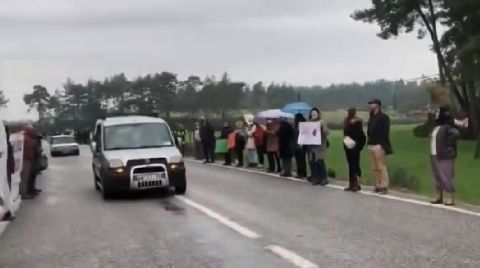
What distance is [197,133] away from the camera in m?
35.1

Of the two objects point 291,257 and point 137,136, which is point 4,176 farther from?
point 137,136

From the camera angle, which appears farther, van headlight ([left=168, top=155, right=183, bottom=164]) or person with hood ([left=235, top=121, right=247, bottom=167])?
person with hood ([left=235, top=121, right=247, bottom=167])

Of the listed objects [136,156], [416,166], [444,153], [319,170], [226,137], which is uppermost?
[444,153]

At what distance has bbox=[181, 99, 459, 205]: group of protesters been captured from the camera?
13914 mm

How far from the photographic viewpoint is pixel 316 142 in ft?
61.3

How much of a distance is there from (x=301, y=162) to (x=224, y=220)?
8742mm

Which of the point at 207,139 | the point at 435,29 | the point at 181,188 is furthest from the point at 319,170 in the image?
the point at 435,29

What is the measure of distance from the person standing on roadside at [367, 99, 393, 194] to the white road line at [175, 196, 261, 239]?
12.5 ft

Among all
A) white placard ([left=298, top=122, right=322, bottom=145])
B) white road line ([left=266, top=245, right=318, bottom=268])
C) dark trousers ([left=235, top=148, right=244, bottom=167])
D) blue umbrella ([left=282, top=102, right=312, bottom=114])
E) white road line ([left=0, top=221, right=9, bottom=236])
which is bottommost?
dark trousers ([left=235, top=148, right=244, bottom=167])

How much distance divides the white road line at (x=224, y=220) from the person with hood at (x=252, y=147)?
1014 cm

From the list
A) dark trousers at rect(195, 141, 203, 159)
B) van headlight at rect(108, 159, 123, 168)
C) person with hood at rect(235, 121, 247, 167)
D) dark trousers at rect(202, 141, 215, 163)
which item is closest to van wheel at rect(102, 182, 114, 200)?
van headlight at rect(108, 159, 123, 168)

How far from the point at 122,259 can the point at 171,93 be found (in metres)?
80.7

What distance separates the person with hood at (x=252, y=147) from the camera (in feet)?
86.6

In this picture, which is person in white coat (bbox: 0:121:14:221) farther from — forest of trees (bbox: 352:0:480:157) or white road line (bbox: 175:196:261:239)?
forest of trees (bbox: 352:0:480:157)
